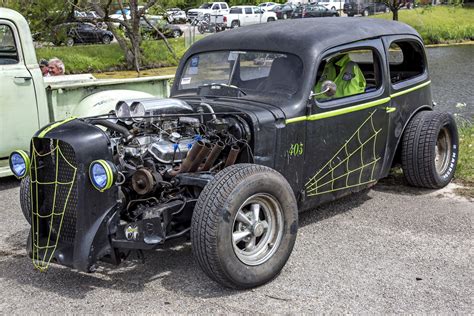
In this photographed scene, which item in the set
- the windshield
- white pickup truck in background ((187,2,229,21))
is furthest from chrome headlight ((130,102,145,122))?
white pickup truck in background ((187,2,229,21))

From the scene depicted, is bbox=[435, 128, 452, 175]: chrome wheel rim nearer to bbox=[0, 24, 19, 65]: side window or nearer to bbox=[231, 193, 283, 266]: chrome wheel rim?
bbox=[231, 193, 283, 266]: chrome wheel rim

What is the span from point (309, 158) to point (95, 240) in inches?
76.0

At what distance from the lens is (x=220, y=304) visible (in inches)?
159

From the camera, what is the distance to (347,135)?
5.40 metres

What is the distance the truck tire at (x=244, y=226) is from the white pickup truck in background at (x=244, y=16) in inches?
1463

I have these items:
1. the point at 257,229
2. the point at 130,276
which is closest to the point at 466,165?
the point at 257,229

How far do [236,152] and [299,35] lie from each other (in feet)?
4.43

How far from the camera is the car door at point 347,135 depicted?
5.14 meters

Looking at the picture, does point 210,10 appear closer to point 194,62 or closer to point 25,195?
point 194,62

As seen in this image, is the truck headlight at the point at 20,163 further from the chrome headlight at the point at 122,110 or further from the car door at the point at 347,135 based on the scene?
the car door at the point at 347,135

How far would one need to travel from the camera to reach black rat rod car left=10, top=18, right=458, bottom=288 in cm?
411

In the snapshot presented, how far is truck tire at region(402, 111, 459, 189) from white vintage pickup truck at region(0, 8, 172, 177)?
355 cm

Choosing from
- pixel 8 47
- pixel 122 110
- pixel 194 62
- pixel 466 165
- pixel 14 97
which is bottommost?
pixel 466 165

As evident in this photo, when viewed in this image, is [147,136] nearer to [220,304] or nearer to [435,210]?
[220,304]
